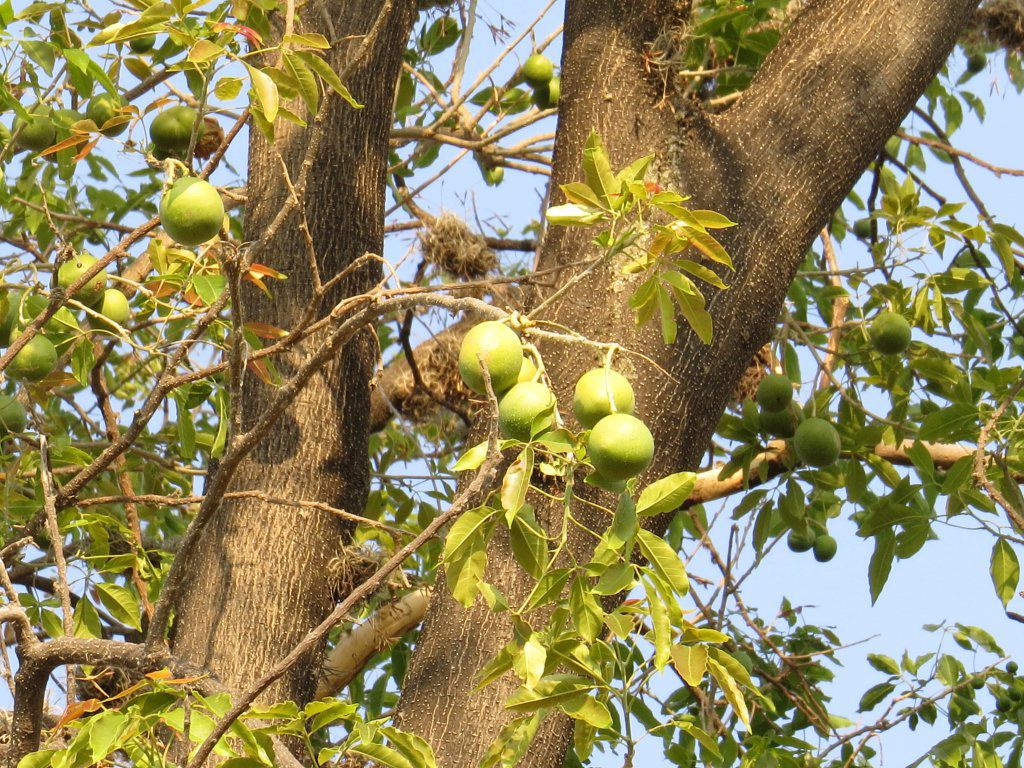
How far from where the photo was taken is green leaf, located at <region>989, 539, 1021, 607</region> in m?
2.41

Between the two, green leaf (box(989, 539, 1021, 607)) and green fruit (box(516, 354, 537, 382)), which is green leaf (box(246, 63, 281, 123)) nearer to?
green fruit (box(516, 354, 537, 382))

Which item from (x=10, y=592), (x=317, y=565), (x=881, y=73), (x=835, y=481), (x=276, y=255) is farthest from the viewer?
(x=835, y=481)

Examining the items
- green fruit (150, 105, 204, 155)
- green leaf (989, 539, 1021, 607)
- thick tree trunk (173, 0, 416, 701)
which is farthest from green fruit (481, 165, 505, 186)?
green leaf (989, 539, 1021, 607)

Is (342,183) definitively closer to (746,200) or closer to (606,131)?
(606,131)

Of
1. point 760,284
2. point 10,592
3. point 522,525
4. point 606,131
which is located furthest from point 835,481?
point 10,592

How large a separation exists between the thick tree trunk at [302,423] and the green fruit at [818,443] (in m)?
0.96

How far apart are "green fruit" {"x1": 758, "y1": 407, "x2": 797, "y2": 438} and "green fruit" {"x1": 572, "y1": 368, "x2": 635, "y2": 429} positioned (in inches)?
57.6

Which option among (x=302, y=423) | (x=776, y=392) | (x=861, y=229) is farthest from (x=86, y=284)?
(x=861, y=229)

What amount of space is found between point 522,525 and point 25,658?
0.75 m

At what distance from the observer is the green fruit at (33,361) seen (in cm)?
224

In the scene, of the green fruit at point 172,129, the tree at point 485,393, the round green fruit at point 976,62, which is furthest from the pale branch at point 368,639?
the round green fruit at point 976,62

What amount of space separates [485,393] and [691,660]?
431 mm

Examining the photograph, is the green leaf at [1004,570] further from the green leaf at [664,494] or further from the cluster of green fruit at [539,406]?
the cluster of green fruit at [539,406]

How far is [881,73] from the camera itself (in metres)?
2.22
